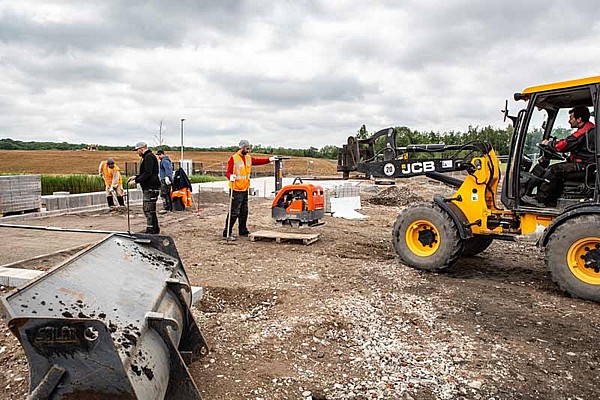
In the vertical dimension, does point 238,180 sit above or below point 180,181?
above

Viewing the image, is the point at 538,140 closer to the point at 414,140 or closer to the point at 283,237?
the point at 283,237

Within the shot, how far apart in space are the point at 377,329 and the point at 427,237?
2.45 meters

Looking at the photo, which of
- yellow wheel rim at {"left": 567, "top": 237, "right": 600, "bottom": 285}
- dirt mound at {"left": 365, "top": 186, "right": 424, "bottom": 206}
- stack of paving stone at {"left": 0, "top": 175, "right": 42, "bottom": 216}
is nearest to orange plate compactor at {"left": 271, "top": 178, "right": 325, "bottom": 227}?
yellow wheel rim at {"left": 567, "top": 237, "right": 600, "bottom": 285}

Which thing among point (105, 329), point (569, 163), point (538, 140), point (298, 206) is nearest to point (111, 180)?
point (298, 206)

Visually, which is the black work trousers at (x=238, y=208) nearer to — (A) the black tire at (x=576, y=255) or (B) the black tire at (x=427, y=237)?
(B) the black tire at (x=427, y=237)

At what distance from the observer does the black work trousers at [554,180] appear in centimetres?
560

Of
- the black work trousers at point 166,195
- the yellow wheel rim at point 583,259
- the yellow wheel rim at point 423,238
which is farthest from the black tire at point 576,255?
the black work trousers at point 166,195

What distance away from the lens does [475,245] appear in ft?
23.2

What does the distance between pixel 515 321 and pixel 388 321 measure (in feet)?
4.00

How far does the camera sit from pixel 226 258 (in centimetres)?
699

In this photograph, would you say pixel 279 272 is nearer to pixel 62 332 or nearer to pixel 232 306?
pixel 232 306

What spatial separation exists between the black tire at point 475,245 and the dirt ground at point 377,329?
182 mm

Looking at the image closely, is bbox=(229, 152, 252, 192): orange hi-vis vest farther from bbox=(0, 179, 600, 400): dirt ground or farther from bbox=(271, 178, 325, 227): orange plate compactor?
bbox=(0, 179, 600, 400): dirt ground

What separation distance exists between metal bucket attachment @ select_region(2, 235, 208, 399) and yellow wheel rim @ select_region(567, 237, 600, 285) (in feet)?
13.4
